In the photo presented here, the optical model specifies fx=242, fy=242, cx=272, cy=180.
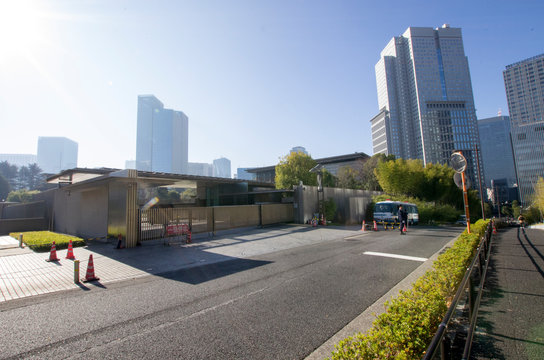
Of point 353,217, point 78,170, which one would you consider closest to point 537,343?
point 78,170

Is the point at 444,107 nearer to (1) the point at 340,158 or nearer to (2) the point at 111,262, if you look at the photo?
(1) the point at 340,158

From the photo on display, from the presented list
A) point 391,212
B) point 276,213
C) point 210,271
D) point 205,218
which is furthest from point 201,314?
point 391,212

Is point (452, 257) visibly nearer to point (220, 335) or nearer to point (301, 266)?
point (301, 266)

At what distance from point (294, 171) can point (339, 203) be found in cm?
1326

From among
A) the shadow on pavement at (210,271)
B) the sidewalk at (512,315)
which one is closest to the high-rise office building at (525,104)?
the sidewalk at (512,315)

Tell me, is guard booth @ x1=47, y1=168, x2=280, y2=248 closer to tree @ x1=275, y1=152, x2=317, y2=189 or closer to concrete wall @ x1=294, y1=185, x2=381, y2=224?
concrete wall @ x1=294, y1=185, x2=381, y2=224

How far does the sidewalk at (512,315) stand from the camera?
313 centimetres

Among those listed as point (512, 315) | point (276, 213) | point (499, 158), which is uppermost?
point (499, 158)

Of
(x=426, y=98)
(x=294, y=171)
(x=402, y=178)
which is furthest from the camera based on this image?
(x=426, y=98)

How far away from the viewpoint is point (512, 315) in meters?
4.10

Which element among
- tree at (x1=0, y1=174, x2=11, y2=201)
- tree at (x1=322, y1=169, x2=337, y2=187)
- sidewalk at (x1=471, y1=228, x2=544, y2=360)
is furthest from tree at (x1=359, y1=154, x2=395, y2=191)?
tree at (x1=0, y1=174, x2=11, y2=201)

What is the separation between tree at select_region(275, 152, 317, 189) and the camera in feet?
127

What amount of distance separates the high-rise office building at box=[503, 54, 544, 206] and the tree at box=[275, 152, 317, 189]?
120124 mm

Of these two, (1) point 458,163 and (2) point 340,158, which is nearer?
(1) point 458,163
